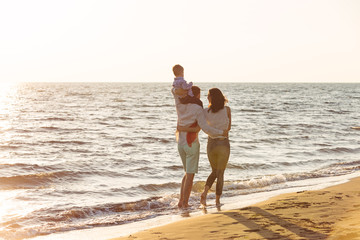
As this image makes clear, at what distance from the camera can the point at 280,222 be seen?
6.26m

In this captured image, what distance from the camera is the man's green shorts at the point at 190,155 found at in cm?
759

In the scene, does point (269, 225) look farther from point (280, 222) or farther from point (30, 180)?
point (30, 180)

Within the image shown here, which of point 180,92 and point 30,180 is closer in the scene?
point 180,92

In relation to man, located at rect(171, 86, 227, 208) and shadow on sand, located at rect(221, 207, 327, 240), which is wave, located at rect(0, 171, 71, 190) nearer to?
man, located at rect(171, 86, 227, 208)

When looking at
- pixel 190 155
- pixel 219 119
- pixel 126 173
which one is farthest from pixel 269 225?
pixel 126 173

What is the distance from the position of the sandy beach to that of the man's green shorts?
2.90 feet

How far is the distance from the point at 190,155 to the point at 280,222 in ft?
6.66

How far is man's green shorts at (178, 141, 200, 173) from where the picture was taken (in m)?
7.59

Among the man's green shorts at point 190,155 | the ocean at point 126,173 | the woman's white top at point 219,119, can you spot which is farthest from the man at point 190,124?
the ocean at point 126,173

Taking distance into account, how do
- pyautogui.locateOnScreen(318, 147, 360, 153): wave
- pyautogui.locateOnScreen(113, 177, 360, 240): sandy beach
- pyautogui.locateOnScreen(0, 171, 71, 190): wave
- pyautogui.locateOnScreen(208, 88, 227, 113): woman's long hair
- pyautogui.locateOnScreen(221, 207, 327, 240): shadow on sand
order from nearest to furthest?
pyautogui.locateOnScreen(221, 207, 327, 240): shadow on sand < pyautogui.locateOnScreen(113, 177, 360, 240): sandy beach < pyautogui.locateOnScreen(208, 88, 227, 113): woman's long hair < pyautogui.locateOnScreen(0, 171, 71, 190): wave < pyautogui.locateOnScreen(318, 147, 360, 153): wave

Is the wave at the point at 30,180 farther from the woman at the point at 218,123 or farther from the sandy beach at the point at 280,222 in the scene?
the sandy beach at the point at 280,222

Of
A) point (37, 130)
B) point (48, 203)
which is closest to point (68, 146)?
point (37, 130)

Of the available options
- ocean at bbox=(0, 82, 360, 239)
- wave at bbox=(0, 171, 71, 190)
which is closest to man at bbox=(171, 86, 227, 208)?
ocean at bbox=(0, 82, 360, 239)

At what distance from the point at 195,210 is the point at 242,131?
16236 millimetres
